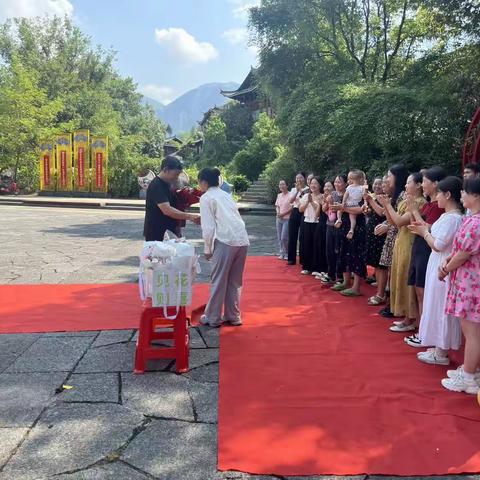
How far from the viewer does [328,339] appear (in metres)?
4.11

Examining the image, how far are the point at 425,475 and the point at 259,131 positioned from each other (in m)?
24.1

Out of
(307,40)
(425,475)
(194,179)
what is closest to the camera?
(425,475)

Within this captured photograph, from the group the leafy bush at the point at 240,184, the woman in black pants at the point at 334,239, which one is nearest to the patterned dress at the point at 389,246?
the woman in black pants at the point at 334,239

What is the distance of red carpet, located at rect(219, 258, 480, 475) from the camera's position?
7.74 feet

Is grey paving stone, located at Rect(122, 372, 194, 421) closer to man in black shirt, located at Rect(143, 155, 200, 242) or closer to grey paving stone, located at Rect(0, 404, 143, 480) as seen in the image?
grey paving stone, located at Rect(0, 404, 143, 480)

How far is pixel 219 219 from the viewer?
13.9 feet

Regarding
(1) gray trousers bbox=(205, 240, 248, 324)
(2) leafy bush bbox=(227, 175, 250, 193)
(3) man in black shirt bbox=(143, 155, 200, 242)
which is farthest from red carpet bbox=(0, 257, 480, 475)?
(2) leafy bush bbox=(227, 175, 250, 193)

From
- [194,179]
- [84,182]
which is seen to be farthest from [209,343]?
[84,182]

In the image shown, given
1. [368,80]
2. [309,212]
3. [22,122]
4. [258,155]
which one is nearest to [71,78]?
[22,122]

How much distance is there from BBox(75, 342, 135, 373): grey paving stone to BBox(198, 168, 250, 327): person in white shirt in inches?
35.7

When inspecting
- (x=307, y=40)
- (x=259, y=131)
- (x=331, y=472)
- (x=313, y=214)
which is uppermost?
(x=307, y=40)

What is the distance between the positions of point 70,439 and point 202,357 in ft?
4.43

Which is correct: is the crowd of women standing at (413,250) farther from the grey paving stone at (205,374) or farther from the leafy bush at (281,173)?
the leafy bush at (281,173)

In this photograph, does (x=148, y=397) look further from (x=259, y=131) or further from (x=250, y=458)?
(x=259, y=131)
